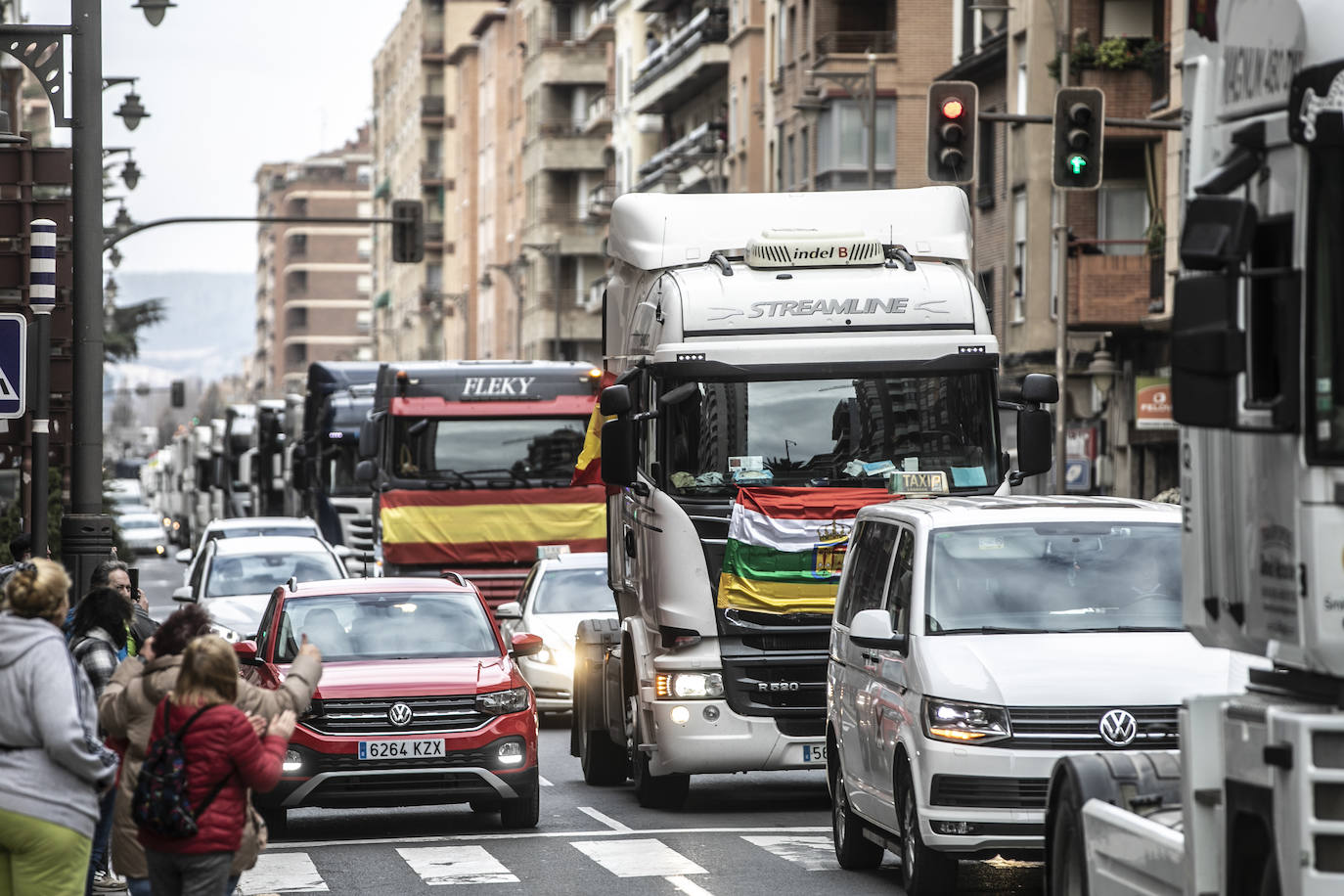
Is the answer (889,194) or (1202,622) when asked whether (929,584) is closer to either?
(1202,622)

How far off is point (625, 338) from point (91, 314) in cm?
382

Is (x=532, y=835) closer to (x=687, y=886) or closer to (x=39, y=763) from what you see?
(x=687, y=886)

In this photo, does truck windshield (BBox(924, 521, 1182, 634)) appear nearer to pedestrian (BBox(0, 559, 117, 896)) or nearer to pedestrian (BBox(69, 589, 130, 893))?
pedestrian (BBox(69, 589, 130, 893))

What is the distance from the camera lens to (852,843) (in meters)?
13.7

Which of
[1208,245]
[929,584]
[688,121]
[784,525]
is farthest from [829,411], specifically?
[688,121]

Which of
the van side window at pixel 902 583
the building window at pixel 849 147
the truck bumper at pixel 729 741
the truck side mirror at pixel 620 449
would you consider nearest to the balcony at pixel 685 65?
the building window at pixel 849 147

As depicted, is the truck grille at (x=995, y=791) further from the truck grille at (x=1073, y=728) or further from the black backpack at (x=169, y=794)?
the black backpack at (x=169, y=794)

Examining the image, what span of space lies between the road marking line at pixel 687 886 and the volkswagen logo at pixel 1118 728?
2278 mm

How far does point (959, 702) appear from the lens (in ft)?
38.6

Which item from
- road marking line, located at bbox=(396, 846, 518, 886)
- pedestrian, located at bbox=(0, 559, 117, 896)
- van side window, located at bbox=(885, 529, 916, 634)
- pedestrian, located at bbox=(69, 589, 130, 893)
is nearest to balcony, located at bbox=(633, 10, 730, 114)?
road marking line, located at bbox=(396, 846, 518, 886)

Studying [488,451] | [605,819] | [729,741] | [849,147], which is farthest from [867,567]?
[849,147]

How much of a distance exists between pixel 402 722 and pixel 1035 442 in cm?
429

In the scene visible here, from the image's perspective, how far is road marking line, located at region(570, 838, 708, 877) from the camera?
13.8 metres

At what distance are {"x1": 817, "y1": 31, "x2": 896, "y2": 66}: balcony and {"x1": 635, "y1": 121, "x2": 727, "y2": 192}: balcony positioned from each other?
11878 mm
